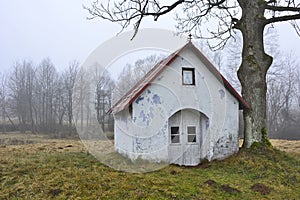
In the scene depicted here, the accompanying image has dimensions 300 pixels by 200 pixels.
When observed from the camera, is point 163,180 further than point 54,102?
No

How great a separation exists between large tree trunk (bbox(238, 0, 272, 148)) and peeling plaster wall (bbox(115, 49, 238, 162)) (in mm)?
585

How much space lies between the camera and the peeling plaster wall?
30.0 ft

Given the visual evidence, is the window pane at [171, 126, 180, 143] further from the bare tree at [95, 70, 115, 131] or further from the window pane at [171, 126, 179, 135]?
the bare tree at [95, 70, 115, 131]

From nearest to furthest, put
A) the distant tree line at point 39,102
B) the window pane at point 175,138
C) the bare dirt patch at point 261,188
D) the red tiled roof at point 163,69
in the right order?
the bare dirt patch at point 261,188, the red tiled roof at point 163,69, the window pane at point 175,138, the distant tree line at point 39,102

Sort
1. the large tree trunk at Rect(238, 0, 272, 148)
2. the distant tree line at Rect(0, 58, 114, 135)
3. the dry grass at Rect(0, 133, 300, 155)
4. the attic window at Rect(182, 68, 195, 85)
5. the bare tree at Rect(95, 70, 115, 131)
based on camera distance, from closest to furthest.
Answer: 1. the attic window at Rect(182, 68, 195, 85)
2. the large tree trunk at Rect(238, 0, 272, 148)
3. the dry grass at Rect(0, 133, 300, 155)
4. the bare tree at Rect(95, 70, 115, 131)
5. the distant tree line at Rect(0, 58, 114, 135)

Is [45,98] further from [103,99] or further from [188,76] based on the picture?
[188,76]

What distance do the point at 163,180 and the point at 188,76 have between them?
4.16m

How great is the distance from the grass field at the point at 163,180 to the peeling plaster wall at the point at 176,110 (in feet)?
2.34

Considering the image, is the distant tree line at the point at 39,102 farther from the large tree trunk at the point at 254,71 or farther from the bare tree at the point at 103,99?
the large tree trunk at the point at 254,71

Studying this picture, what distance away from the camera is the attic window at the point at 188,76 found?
9.89m

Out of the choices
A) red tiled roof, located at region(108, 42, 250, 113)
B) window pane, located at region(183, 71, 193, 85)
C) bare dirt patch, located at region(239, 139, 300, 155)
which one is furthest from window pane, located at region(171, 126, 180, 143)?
bare dirt patch, located at region(239, 139, 300, 155)

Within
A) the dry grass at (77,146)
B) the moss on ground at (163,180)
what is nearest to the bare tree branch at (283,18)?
the moss on ground at (163,180)

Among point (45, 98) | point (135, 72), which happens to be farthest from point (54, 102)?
point (135, 72)

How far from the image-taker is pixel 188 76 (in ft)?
32.7
